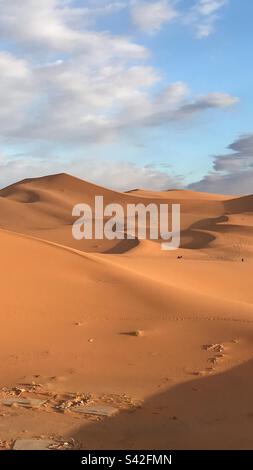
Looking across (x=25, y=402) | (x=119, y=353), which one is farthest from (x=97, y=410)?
(x=119, y=353)

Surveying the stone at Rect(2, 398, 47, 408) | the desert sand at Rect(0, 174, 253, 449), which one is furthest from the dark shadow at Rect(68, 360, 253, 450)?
the stone at Rect(2, 398, 47, 408)

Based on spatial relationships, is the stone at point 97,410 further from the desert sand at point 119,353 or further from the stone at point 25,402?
the stone at point 25,402

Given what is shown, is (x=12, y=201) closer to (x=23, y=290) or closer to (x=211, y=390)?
(x=23, y=290)

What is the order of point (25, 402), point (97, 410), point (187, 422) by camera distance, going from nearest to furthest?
point (187, 422)
point (97, 410)
point (25, 402)

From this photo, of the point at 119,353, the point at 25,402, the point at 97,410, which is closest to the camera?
the point at 97,410

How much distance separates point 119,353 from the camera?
22.4ft

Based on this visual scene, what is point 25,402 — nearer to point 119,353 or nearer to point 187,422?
point 187,422

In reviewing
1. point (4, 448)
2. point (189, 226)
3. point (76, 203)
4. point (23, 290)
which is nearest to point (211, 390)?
point (4, 448)

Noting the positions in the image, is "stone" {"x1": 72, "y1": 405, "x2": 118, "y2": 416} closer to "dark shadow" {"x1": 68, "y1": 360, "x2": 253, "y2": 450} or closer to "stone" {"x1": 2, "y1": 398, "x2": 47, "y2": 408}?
"dark shadow" {"x1": 68, "y1": 360, "x2": 253, "y2": 450}

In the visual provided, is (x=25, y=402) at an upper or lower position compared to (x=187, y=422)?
upper

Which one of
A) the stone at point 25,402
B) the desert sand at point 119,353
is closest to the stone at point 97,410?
the desert sand at point 119,353

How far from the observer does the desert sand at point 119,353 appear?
15.6 ft

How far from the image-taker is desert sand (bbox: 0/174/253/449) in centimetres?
474
